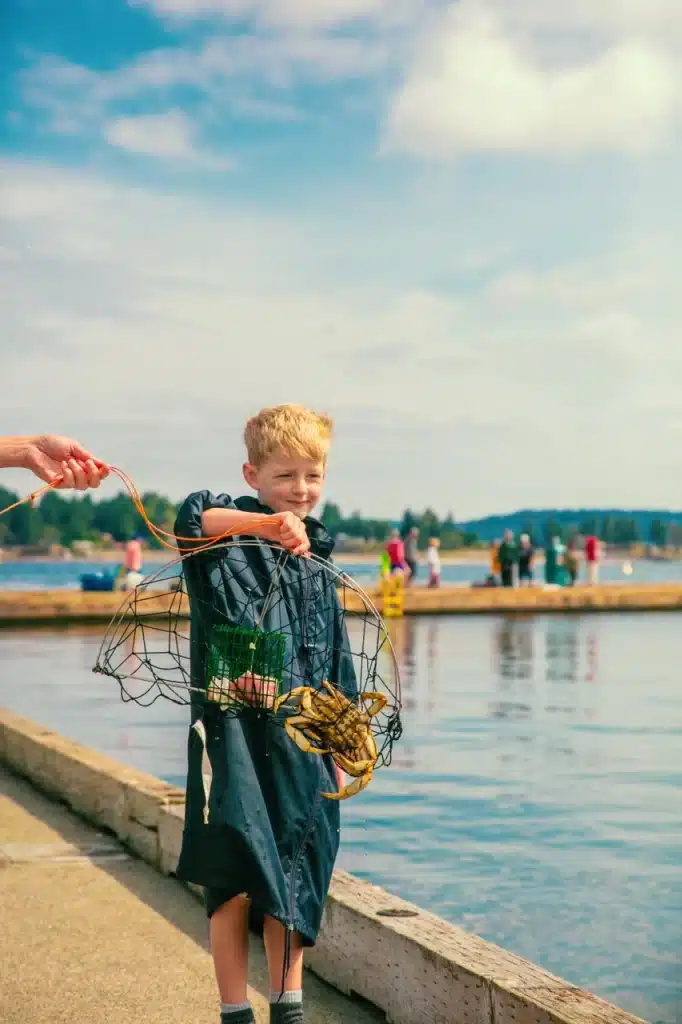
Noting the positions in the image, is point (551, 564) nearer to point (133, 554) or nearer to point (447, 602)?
point (447, 602)

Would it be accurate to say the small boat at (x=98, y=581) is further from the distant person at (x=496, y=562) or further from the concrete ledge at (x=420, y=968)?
the concrete ledge at (x=420, y=968)

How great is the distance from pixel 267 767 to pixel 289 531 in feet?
2.18

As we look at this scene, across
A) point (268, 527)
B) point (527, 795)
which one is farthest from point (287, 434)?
point (527, 795)

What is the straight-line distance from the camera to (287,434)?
4117 millimetres

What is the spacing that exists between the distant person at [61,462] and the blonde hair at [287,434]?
1.78 ft

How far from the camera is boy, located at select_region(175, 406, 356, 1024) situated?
12.9ft

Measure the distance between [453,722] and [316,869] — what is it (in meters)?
13.0

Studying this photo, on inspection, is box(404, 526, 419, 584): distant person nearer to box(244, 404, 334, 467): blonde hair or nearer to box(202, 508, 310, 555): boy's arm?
box(244, 404, 334, 467): blonde hair

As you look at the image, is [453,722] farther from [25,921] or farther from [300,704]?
[300,704]

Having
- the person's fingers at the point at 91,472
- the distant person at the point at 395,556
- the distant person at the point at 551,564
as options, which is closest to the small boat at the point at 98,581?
the distant person at the point at 395,556

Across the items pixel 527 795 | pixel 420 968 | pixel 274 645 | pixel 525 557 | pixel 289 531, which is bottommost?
pixel 527 795

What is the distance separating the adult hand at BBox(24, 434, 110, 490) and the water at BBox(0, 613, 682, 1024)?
173 inches

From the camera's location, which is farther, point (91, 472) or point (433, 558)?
point (433, 558)

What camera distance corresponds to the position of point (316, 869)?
4.07 m
